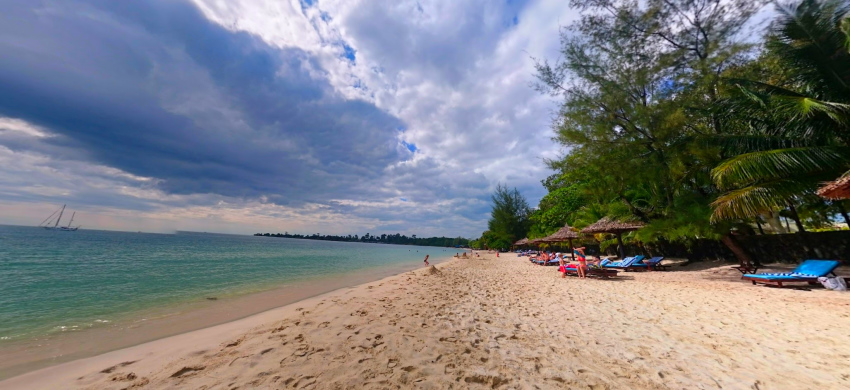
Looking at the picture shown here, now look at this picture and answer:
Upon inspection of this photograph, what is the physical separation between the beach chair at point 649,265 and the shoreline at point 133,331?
15514 millimetres

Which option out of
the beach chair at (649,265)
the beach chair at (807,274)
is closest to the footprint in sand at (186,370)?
the beach chair at (807,274)

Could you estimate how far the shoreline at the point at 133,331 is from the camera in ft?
15.7

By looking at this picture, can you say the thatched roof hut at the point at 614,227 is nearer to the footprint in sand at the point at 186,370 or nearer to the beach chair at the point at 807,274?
the beach chair at the point at 807,274

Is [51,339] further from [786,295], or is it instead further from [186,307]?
[786,295]

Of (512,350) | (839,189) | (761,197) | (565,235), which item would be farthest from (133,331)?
(565,235)

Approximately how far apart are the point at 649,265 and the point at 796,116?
7914 mm

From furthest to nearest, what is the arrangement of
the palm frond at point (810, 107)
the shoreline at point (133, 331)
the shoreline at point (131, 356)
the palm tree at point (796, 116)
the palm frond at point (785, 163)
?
the palm tree at point (796, 116) → the palm frond at point (785, 163) → the palm frond at point (810, 107) → the shoreline at point (133, 331) → the shoreline at point (131, 356)

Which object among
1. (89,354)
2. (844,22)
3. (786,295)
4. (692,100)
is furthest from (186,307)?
(844,22)

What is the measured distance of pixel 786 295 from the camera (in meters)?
7.02

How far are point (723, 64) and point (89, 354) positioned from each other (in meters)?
19.8

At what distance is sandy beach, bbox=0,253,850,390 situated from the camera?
3211mm

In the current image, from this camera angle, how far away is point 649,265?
45.1 ft

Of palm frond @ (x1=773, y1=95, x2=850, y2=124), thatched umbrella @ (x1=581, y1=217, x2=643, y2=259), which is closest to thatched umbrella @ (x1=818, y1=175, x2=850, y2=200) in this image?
palm frond @ (x1=773, y1=95, x2=850, y2=124)

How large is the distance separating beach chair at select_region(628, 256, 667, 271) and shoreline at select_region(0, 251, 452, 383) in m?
15.5
